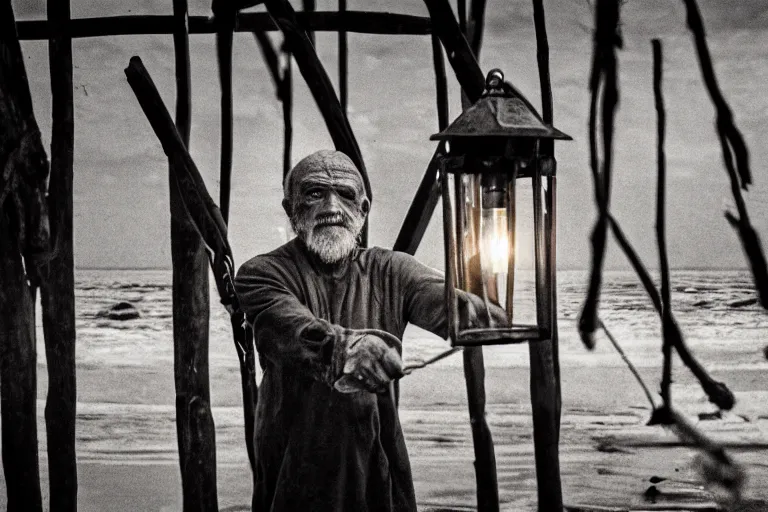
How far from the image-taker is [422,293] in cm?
249

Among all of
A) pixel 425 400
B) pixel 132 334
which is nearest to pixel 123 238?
pixel 132 334

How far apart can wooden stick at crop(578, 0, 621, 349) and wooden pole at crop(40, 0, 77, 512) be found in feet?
6.47

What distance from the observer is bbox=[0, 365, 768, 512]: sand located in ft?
11.4

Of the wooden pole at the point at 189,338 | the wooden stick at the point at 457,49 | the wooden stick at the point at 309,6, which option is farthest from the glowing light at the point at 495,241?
the wooden stick at the point at 309,6

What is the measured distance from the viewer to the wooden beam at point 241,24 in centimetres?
358

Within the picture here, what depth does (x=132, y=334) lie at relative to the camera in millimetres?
3748

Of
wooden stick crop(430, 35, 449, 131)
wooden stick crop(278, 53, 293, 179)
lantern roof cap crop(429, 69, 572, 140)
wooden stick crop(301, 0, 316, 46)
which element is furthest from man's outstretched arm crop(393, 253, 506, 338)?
wooden stick crop(301, 0, 316, 46)

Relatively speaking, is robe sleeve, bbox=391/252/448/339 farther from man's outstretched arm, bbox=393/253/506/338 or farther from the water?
the water

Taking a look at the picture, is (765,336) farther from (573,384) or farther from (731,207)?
(573,384)

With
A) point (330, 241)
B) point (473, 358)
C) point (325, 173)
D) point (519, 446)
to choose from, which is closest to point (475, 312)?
point (330, 241)

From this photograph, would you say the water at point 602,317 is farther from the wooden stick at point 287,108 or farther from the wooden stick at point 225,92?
the wooden stick at point 287,108

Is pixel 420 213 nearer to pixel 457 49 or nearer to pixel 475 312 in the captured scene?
pixel 457 49

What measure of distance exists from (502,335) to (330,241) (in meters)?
0.60

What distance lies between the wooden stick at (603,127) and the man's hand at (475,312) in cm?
142
